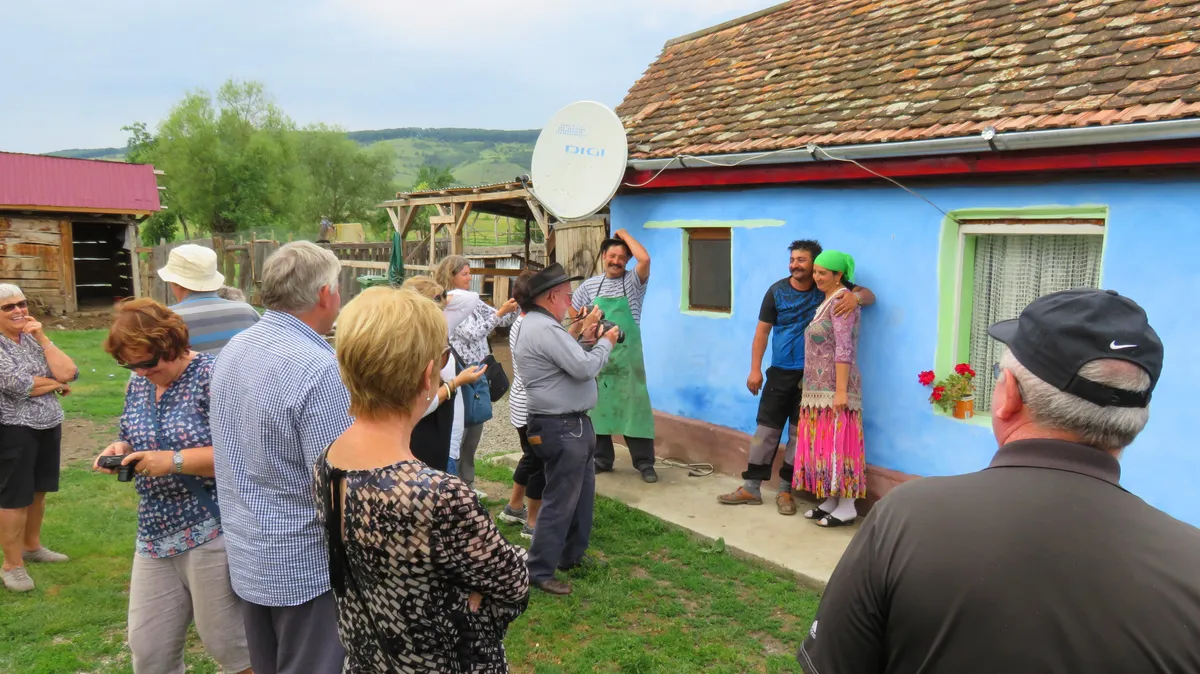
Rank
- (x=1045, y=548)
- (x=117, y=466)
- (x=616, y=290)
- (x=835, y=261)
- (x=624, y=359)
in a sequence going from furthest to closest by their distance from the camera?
(x=624, y=359)
(x=616, y=290)
(x=835, y=261)
(x=117, y=466)
(x=1045, y=548)

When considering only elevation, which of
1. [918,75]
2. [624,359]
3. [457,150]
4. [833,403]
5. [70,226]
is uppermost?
[457,150]

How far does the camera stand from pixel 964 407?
16.5 feet

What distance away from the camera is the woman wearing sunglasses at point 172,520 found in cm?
278

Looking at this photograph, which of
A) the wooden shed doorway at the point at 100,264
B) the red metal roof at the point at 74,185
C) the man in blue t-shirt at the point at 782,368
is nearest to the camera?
the man in blue t-shirt at the point at 782,368

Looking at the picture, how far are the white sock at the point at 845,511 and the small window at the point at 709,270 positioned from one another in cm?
192

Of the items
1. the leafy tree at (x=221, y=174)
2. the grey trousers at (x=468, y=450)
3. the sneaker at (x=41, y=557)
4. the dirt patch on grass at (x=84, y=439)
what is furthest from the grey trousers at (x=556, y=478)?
the leafy tree at (x=221, y=174)

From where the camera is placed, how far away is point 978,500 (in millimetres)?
1388

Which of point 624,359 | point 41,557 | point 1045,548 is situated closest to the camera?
point 1045,548

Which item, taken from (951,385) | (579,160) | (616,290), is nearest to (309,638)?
(951,385)

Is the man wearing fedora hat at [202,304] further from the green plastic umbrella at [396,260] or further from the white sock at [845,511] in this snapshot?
the green plastic umbrella at [396,260]

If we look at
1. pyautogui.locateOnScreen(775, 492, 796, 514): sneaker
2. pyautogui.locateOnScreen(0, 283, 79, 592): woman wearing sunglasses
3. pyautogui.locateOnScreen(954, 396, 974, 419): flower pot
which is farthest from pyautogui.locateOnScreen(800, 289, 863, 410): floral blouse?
pyautogui.locateOnScreen(0, 283, 79, 592): woman wearing sunglasses

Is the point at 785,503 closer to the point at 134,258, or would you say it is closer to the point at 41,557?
the point at 41,557

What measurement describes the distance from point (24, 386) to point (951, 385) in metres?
5.44

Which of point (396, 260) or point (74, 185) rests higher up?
point (74, 185)
